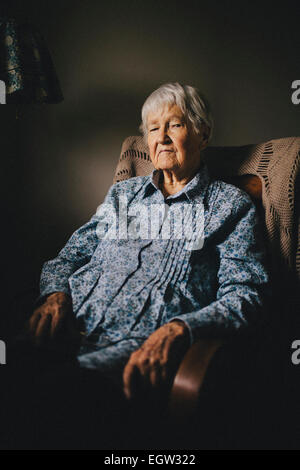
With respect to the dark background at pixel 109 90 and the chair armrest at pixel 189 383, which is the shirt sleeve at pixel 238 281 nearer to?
the chair armrest at pixel 189 383

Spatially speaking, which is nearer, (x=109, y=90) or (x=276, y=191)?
(x=276, y=191)

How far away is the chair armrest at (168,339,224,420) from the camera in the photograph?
0.67 m

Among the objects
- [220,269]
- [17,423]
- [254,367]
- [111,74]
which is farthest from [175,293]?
[111,74]

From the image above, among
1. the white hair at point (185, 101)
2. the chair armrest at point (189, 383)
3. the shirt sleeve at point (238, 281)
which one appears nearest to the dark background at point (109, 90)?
the white hair at point (185, 101)

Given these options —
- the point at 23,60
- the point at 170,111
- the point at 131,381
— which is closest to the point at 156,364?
the point at 131,381

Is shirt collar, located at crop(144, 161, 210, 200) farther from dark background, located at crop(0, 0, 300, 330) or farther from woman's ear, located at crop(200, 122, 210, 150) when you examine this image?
dark background, located at crop(0, 0, 300, 330)

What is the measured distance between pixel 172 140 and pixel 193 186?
0.54ft

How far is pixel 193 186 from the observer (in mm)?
1130

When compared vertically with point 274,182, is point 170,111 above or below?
above

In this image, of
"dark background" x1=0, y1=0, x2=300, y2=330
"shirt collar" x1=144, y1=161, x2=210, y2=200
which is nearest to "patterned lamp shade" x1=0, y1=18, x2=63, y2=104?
"dark background" x1=0, y1=0, x2=300, y2=330

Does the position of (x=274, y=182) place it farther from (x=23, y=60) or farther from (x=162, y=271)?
(x=23, y=60)
